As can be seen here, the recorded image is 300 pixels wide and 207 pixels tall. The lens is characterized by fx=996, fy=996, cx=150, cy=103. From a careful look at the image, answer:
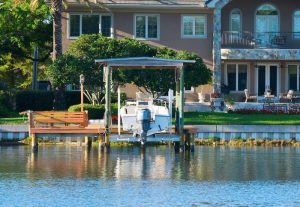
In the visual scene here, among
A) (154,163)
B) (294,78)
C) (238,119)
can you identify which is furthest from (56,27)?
(154,163)

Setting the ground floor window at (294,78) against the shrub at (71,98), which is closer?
the shrub at (71,98)

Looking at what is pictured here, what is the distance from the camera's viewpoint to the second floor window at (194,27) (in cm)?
5584

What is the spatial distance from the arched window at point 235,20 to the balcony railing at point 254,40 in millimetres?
612

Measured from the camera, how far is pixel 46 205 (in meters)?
21.1

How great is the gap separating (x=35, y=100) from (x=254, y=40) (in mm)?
13643

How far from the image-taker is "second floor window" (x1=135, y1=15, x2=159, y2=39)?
55.6 meters

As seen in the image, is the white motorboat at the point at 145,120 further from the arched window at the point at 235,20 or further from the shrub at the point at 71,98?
the arched window at the point at 235,20

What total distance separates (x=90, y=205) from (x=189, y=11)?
3516 centimetres

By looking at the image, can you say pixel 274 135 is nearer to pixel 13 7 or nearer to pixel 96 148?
pixel 96 148

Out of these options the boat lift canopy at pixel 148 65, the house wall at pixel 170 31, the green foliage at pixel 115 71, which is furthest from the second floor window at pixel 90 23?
the boat lift canopy at pixel 148 65

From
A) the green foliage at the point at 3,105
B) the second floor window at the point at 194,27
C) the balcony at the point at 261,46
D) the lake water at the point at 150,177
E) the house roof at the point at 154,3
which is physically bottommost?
the lake water at the point at 150,177

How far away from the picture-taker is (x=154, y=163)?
99.9ft

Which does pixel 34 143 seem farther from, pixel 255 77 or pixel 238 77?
pixel 255 77

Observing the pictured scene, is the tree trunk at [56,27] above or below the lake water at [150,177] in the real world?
above
